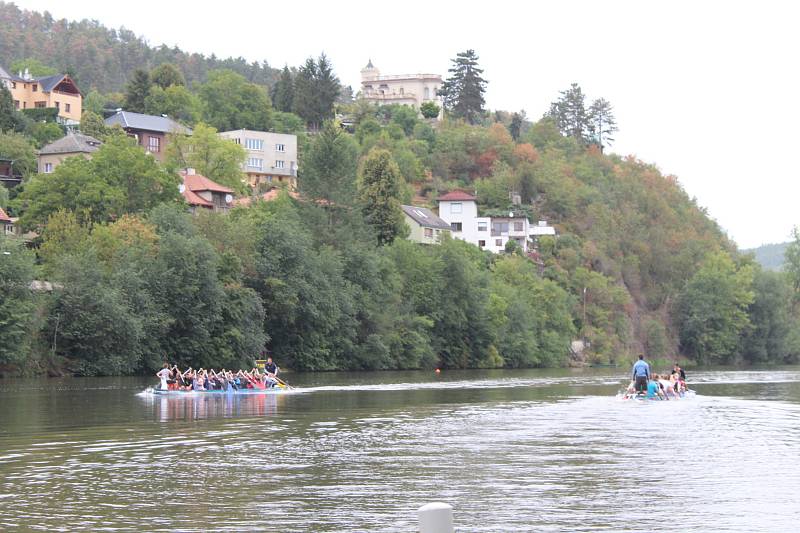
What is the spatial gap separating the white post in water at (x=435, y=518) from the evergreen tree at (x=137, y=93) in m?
170

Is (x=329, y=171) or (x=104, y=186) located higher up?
(x=329, y=171)

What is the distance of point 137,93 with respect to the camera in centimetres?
17675

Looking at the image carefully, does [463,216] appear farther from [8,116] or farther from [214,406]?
[214,406]

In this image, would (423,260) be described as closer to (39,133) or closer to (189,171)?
(189,171)

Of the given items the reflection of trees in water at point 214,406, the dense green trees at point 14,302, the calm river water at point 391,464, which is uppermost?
the dense green trees at point 14,302

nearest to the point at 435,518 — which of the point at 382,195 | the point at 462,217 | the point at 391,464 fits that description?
the point at 391,464

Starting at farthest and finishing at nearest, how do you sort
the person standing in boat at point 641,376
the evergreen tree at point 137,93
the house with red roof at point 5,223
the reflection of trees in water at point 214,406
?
the evergreen tree at point 137,93 < the house with red roof at point 5,223 < the person standing in boat at point 641,376 < the reflection of trees in water at point 214,406

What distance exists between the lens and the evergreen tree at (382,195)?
12306 centimetres

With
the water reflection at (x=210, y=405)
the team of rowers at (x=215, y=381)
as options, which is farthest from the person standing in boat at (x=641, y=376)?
the team of rowers at (x=215, y=381)

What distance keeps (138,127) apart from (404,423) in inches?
4693

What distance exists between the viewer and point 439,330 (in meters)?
106

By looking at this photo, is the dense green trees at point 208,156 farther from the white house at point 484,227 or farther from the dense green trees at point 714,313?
the dense green trees at point 714,313

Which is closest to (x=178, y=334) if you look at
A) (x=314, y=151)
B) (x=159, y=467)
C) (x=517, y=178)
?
(x=314, y=151)

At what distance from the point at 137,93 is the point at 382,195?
66.9m
